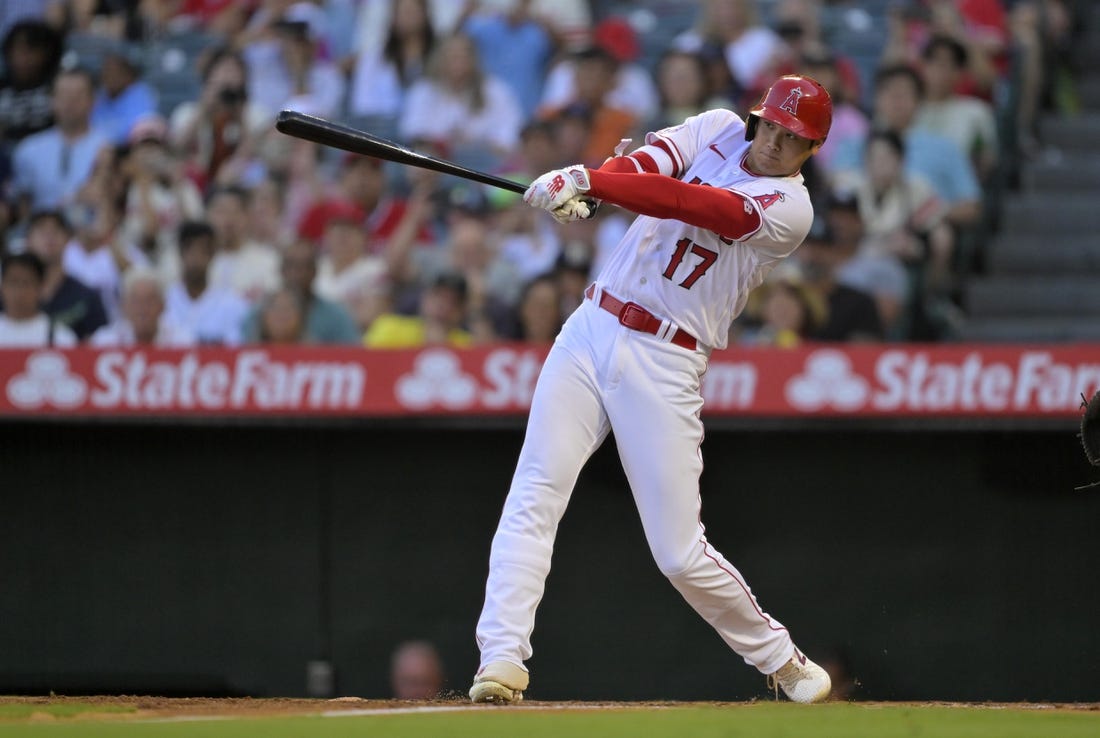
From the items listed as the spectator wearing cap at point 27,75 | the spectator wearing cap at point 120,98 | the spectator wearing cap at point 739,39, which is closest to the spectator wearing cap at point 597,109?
the spectator wearing cap at point 739,39

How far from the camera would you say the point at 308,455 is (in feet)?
20.7

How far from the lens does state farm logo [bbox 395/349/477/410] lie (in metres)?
5.96

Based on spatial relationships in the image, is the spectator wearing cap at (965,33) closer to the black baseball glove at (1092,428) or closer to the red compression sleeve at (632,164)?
the black baseball glove at (1092,428)

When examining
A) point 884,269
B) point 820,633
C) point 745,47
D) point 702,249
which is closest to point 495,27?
point 745,47

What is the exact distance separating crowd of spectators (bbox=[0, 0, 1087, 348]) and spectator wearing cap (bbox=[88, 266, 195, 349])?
0.01 m

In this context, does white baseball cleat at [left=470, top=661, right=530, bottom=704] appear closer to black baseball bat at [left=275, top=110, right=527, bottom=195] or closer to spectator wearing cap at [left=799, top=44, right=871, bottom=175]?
black baseball bat at [left=275, top=110, right=527, bottom=195]

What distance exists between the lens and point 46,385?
6066 millimetres

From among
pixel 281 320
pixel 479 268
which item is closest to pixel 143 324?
pixel 281 320

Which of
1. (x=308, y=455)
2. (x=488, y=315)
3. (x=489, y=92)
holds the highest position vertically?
(x=489, y=92)

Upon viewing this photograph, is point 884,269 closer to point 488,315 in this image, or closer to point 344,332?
point 488,315

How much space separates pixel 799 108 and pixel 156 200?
15.8ft

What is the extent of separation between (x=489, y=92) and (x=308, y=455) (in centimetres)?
272

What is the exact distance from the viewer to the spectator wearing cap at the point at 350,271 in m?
7.31

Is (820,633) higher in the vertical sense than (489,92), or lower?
lower
